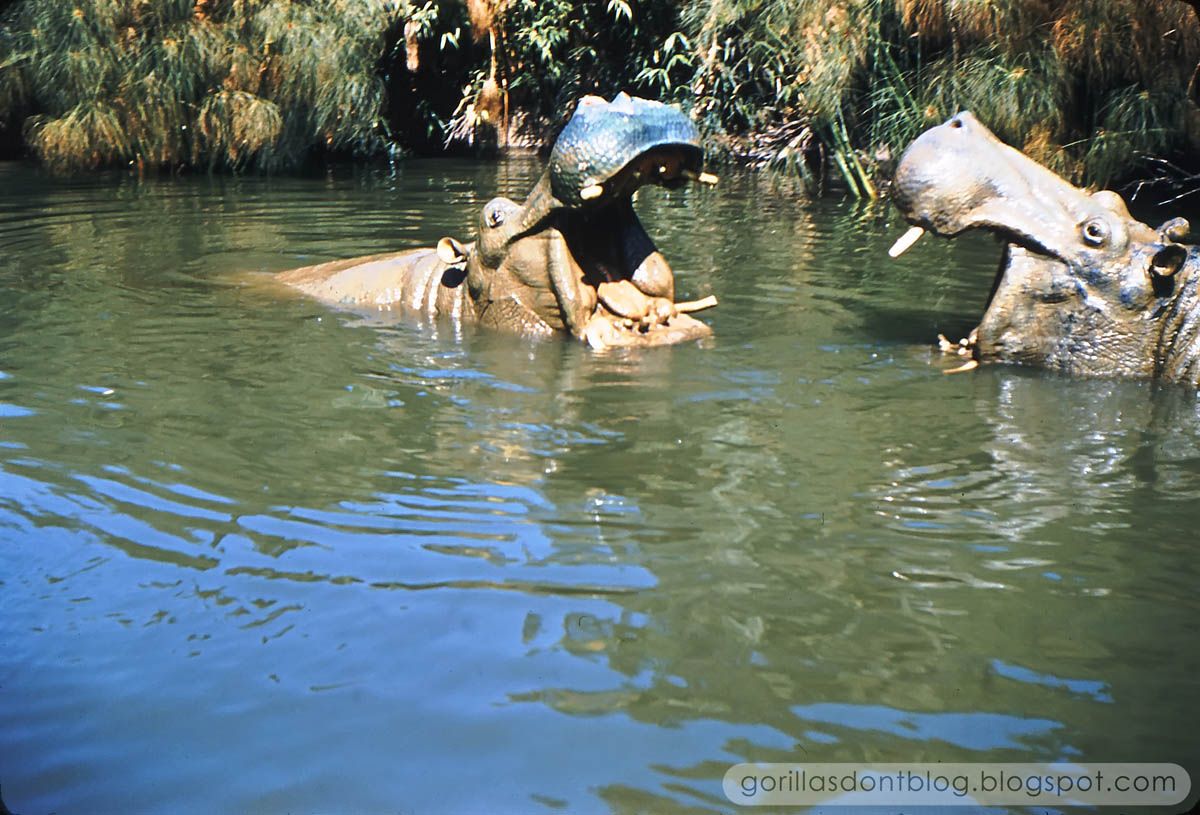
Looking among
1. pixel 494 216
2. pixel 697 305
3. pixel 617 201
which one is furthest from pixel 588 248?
pixel 697 305

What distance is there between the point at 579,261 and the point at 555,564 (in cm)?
325

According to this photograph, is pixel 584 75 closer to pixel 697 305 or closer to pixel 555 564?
pixel 697 305

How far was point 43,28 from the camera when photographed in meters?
16.3

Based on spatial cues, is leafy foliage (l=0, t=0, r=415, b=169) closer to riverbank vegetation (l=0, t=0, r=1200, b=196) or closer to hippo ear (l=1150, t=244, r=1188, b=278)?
riverbank vegetation (l=0, t=0, r=1200, b=196)

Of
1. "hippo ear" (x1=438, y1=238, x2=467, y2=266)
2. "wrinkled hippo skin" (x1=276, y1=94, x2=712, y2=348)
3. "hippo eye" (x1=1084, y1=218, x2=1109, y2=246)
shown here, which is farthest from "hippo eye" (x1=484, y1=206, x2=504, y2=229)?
"hippo eye" (x1=1084, y1=218, x2=1109, y2=246)

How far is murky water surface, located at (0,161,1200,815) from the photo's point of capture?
11.0 ft

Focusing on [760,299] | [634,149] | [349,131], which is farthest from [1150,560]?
[349,131]

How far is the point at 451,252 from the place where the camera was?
25.7 ft

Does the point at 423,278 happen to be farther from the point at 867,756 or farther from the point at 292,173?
the point at 292,173

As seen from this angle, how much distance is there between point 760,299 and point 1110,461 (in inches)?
142

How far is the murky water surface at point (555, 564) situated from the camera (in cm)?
334

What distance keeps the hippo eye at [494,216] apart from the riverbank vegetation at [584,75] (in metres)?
6.75

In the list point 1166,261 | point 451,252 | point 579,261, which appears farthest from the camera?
point 451,252

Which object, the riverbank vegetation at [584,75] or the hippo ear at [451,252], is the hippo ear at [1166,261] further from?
the riverbank vegetation at [584,75]
